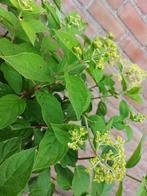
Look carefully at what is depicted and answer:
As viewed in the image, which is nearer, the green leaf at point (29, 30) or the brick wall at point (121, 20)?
the green leaf at point (29, 30)

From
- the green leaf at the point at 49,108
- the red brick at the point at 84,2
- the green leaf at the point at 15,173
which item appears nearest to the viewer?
the green leaf at the point at 15,173

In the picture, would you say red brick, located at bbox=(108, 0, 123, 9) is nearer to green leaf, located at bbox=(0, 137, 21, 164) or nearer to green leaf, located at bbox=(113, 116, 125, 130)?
green leaf, located at bbox=(113, 116, 125, 130)

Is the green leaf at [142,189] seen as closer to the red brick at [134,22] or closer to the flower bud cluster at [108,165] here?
the flower bud cluster at [108,165]

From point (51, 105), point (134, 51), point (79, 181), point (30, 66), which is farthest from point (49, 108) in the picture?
point (134, 51)

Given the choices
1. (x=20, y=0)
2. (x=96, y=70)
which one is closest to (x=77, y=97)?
(x=96, y=70)

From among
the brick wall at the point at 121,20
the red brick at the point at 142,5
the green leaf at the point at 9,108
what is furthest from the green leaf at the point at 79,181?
the red brick at the point at 142,5

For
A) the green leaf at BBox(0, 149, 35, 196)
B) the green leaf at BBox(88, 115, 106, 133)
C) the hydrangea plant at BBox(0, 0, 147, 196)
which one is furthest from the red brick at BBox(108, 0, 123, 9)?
the green leaf at BBox(0, 149, 35, 196)

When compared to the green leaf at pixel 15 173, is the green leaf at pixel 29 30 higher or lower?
higher

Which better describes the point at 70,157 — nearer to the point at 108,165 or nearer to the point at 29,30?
the point at 108,165
